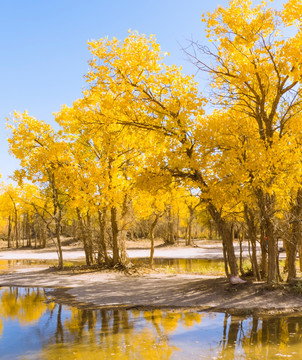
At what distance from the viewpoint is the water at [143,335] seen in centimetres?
656

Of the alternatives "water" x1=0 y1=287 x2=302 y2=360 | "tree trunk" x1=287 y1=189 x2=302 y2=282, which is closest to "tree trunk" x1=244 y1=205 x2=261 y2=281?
"tree trunk" x1=287 y1=189 x2=302 y2=282

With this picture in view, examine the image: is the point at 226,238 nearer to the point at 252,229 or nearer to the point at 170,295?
the point at 252,229

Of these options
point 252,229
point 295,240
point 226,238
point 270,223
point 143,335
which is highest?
point 270,223

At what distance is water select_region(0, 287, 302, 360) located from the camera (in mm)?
6559

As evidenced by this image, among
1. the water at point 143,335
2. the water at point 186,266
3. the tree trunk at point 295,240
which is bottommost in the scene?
the water at point 186,266

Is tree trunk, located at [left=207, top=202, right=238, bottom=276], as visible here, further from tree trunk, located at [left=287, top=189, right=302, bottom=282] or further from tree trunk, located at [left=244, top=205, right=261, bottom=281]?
tree trunk, located at [left=287, top=189, right=302, bottom=282]

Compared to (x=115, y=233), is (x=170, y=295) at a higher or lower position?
lower

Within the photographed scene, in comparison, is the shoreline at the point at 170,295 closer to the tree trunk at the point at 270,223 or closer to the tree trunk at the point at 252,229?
the tree trunk at the point at 270,223

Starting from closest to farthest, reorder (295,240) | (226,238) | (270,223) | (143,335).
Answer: (143,335) → (270,223) → (226,238) → (295,240)

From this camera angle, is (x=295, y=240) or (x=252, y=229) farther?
(x=252, y=229)

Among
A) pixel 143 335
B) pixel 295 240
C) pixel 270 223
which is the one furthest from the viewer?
pixel 295 240

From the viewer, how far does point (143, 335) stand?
762 cm

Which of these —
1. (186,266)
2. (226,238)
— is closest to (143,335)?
(226,238)

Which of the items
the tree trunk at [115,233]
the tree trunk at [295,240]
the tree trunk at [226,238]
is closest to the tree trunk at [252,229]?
the tree trunk at [226,238]
